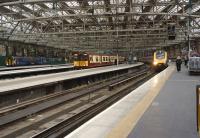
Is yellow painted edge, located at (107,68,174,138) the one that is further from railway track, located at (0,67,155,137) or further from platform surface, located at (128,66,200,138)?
railway track, located at (0,67,155,137)

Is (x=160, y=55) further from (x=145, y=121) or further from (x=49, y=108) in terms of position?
(x=145, y=121)

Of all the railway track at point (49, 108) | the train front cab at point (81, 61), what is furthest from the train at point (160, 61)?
the railway track at point (49, 108)

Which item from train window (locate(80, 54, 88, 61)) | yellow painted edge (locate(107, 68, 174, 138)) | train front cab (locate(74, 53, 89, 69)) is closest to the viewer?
yellow painted edge (locate(107, 68, 174, 138))

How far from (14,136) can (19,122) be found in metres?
2.29

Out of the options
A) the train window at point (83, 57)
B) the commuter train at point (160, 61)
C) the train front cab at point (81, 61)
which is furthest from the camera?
the commuter train at point (160, 61)

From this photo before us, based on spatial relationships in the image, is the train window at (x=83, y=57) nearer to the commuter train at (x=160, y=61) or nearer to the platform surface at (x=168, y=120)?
the commuter train at (x=160, y=61)

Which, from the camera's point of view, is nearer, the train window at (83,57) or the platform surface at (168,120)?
the platform surface at (168,120)

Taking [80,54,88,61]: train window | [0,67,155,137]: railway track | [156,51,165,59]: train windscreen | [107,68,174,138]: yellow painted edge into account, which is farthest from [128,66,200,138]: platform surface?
[156,51,165,59]: train windscreen

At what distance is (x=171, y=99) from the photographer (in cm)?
1267

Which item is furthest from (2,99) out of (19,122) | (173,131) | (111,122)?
(173,131)

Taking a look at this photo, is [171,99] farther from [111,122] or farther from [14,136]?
[14,136]

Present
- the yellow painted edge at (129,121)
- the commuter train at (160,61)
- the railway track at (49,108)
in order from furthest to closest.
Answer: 1. the commuter train at (160,61)
2. the railway track at (49,108)
3. the yellow painted edge at (129,121)

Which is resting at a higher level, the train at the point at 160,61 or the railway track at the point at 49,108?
the train at the point at 160,61

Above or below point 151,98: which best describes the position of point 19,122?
below
